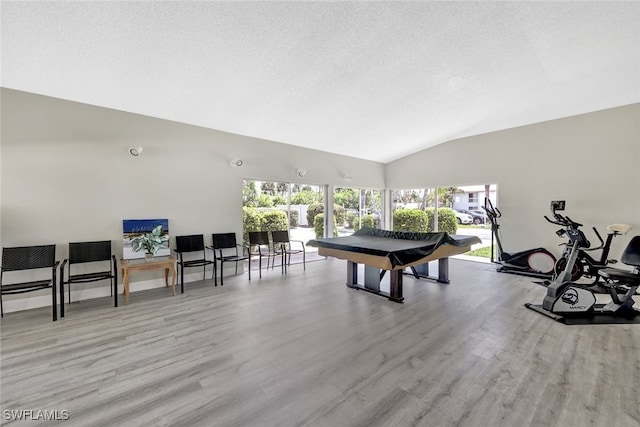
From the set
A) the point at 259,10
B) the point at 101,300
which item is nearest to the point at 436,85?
the point at 259,10

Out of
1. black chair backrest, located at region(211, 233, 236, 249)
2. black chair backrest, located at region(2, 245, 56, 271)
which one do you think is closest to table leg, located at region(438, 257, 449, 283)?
black chair backrest, located at region(211, 233, 236, 249)

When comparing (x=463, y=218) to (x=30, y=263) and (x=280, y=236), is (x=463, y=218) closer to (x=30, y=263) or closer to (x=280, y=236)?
(x=280, y=236)

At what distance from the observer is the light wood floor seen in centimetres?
174

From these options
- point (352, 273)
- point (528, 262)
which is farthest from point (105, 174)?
point (528, 262)

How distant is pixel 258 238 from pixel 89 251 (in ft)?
8.41

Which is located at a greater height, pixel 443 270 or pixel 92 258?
pixel 92 258

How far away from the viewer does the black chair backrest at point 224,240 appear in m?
4.94

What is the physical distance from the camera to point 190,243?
462 centimetres

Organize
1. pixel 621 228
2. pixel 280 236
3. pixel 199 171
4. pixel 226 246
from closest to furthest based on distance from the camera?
1. pixel 621 228
2. pixel 199 171
3. pixel 226 246
4. pixel 280 236

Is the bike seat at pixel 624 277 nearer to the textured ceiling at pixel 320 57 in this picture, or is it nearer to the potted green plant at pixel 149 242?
the textured ceiling at pixel 320 57

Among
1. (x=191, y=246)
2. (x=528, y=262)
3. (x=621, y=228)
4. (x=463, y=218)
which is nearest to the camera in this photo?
(x=621, y=228)

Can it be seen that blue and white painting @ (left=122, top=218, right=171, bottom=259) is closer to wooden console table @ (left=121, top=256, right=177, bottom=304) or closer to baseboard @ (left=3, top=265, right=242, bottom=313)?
wooden console table @ (left=121, top=256, right=177, bottom=304)

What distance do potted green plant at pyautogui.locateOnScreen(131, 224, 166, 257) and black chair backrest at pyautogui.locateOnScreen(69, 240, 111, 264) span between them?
1.13 ft

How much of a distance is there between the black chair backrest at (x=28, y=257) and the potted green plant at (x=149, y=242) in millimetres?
911
